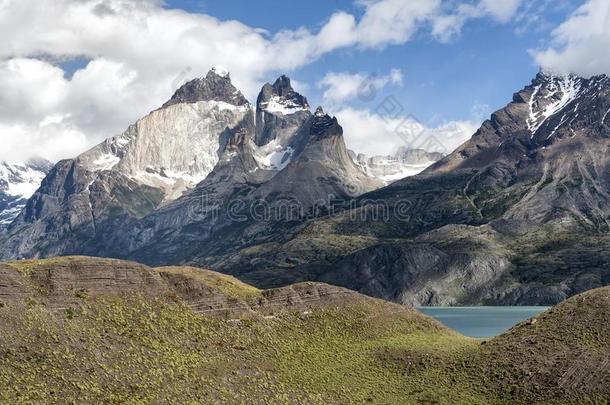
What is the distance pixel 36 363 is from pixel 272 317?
Answer: 35098mm

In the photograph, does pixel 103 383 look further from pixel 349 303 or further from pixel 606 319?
pixel 606 319

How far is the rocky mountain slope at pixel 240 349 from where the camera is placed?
74.1m

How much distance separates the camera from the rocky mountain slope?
74062mm

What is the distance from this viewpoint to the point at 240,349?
89.1 metres

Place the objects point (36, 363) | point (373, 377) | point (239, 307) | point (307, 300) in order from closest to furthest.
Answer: point (36, 363) < point (373, 377) < point (239, 307) < point (307, 300)

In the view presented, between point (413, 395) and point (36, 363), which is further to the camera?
point (413, 395)

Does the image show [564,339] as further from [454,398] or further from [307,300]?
[307,300]

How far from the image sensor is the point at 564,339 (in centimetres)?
8875

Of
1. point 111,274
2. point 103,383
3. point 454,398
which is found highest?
point 111,274

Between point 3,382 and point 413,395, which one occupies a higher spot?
point 3,382

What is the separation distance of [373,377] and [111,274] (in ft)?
114

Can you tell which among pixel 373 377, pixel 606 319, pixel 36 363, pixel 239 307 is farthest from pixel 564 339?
pixel 36 363

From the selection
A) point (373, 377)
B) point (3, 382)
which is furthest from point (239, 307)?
point (3, 382)

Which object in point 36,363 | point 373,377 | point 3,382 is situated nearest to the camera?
point 3,382
